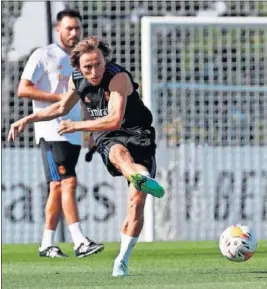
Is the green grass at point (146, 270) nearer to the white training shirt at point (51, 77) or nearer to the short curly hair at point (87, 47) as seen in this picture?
the white training shirt at point (51, 77)

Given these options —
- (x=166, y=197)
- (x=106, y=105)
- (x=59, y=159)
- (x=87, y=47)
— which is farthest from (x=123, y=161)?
(x=166, y=197)

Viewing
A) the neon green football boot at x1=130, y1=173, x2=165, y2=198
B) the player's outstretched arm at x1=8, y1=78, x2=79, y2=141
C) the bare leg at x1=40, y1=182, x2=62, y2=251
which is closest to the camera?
the neon green football boot at x1=130, y1=173, x2=165, y2=198

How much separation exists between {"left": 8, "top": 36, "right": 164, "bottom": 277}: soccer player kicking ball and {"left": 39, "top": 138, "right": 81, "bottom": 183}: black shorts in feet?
7.39

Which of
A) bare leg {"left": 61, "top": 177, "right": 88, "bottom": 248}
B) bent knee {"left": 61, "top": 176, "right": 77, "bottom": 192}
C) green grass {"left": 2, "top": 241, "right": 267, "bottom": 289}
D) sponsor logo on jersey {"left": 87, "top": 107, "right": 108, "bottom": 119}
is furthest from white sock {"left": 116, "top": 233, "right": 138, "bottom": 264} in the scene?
bent knee {"left": 61, "top": 176, "right": 77, "bottom": 192}

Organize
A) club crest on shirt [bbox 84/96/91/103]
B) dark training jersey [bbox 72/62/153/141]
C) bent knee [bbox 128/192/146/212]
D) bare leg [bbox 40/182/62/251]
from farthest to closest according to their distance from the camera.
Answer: bare leg [bbox 40/182/62/251] → club crest on shirt [bbox 84/96/91/103] → dark training jersey [bbox 72/62/153/141] → bent knee [bbox 128/192/146/212]

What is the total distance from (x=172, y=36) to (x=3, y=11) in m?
2.26

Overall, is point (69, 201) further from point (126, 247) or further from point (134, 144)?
point (126, 247)

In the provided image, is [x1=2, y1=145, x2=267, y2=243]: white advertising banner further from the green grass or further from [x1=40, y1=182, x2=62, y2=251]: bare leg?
[x1=40, y1=182, x2=62, y2=251]: bare leg

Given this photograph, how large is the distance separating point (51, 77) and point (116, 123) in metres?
3.22

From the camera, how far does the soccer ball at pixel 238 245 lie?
9.65 m

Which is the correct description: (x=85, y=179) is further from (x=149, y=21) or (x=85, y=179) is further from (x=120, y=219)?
(x=149, y=21)

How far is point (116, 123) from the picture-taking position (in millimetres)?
9539

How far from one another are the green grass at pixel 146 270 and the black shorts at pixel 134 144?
0.83 meters

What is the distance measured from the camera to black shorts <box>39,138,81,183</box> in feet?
40.6
